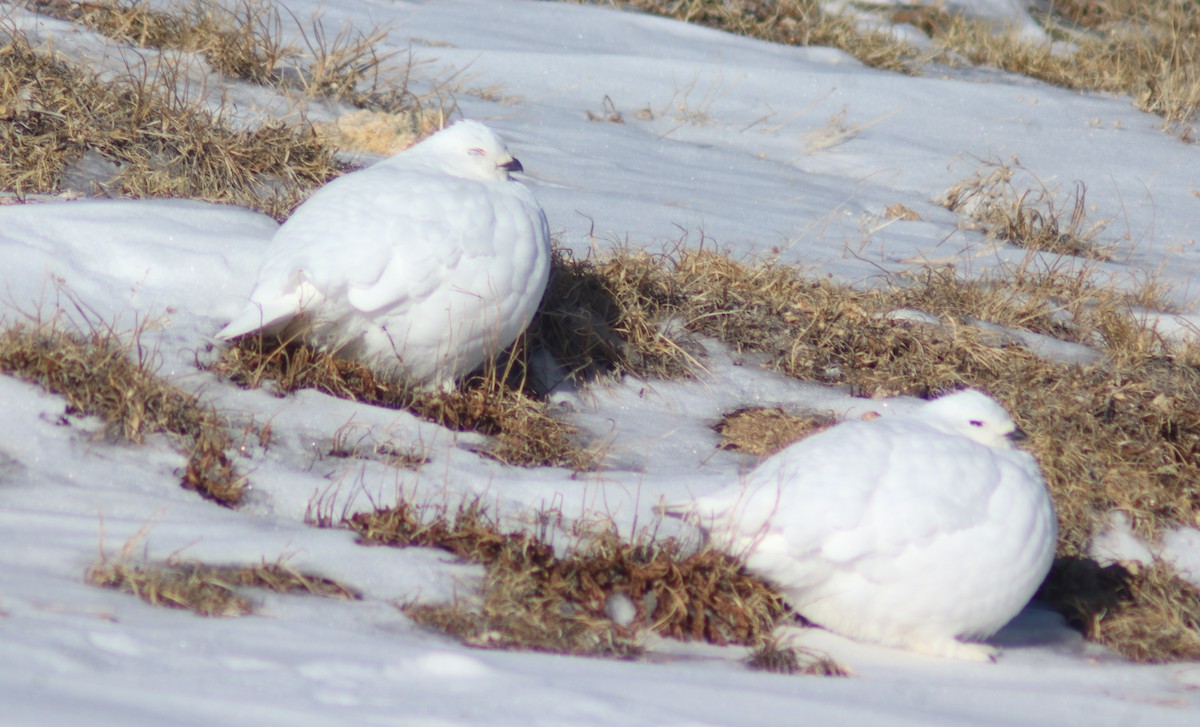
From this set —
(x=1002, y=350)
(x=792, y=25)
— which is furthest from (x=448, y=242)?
(x=792, y=25)

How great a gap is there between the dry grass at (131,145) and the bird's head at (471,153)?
0.82 meters

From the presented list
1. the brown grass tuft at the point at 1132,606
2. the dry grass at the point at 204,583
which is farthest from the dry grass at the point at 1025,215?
the dry grass at the point at 204,583

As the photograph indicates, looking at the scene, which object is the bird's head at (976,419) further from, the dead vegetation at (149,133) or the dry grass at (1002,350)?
the dead vegetation at (149,133)

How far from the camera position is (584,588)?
264cm

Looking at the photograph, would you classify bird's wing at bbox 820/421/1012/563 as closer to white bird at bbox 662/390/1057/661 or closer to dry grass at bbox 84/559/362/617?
white bird at bbox 662/390/1057/661

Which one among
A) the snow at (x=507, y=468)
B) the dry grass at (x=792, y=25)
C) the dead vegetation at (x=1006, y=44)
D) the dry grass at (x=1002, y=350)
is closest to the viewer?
the snow at (x=507, y=468)

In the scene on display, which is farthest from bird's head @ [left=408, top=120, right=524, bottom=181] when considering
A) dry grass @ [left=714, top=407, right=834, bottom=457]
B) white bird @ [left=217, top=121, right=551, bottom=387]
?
dry grass @ [left=714, top=407, right=834, bottom=457]

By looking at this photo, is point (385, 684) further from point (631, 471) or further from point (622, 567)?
point (631, 471)

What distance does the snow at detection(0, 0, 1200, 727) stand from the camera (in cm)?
202

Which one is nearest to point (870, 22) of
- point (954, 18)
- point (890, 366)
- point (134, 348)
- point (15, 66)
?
point (954, 18)

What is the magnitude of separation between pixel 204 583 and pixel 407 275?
3.71 feet

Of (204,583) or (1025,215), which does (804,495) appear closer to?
(204,583)

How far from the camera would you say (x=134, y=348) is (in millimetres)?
3256

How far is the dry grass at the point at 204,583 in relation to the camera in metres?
2.28
